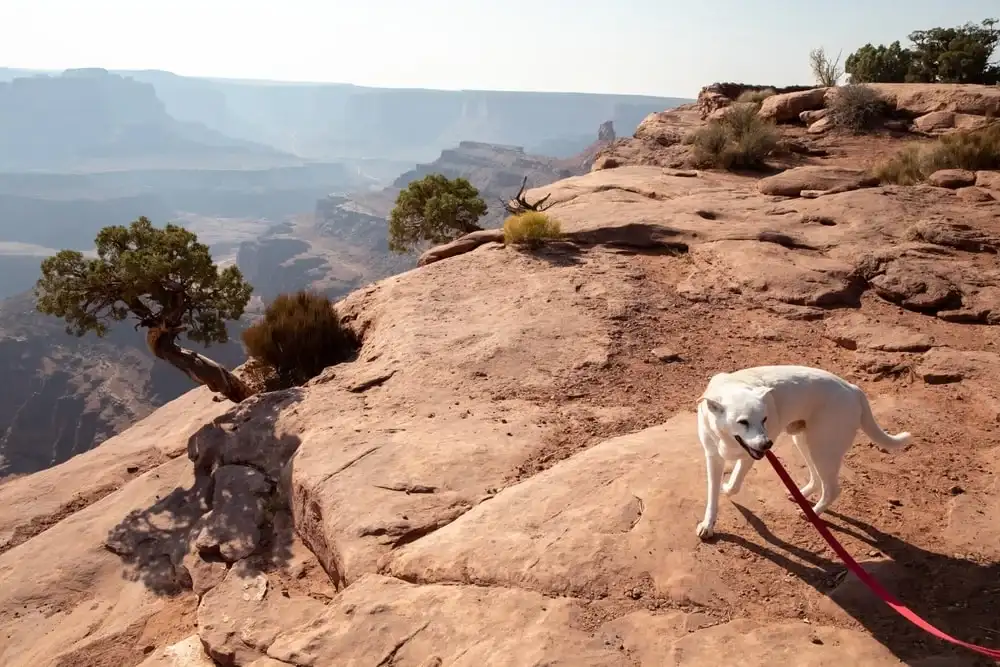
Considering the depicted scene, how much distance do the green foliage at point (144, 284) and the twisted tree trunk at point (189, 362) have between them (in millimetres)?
208

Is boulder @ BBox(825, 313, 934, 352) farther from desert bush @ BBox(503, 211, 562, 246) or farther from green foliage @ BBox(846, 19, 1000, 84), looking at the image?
green foliage @ BBox(846, 19, 1000, 84)

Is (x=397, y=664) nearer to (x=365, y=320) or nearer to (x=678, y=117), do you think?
(x=365, y=320)

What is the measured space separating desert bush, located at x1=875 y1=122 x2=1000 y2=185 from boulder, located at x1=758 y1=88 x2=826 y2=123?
30.5 feet

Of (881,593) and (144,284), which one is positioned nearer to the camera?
(881,593)

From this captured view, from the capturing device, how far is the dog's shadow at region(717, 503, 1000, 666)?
3.52 metres

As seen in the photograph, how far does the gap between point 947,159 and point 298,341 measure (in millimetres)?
15406

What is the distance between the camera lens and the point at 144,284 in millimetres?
10086

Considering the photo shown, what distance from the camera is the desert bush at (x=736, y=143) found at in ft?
58.5

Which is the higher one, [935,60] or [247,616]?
[935,60]

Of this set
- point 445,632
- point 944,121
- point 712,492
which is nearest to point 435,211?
point 712,492

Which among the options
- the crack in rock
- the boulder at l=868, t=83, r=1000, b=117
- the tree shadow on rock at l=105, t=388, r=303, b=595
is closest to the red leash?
the crack in rock

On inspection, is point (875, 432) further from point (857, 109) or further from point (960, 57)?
point (960, 57)

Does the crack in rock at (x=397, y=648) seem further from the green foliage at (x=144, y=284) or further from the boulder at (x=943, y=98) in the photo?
the boulder at (x=943, y=98)

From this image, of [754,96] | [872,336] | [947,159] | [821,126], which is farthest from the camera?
[754,96]
